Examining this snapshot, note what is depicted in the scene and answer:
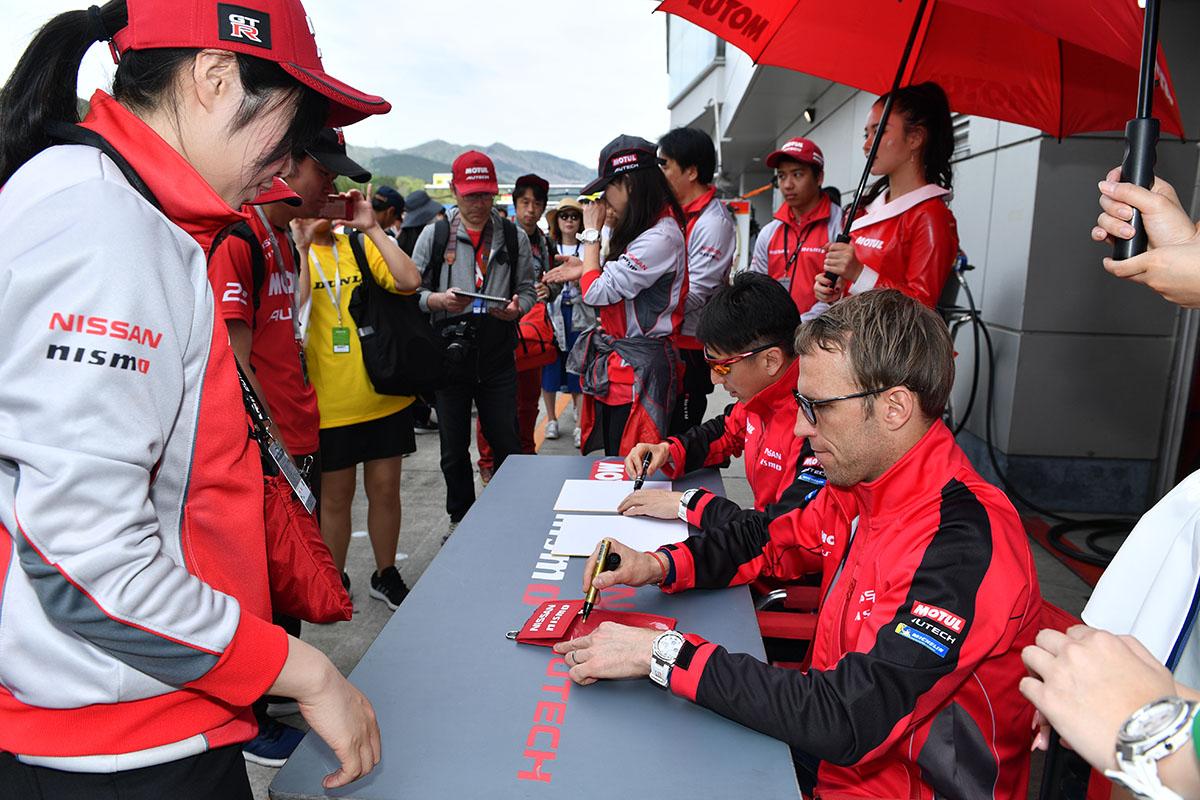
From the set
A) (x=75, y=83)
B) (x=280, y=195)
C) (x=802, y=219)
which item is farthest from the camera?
(x=802, y=219)

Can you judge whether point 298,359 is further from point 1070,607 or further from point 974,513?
point 1070,607

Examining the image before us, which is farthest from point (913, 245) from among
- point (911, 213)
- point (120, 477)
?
point (120, 477)

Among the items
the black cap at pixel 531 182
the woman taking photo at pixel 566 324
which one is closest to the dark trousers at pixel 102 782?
the woman taking photo at pixel 566 324

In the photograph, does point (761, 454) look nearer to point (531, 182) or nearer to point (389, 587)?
point (389, 587)

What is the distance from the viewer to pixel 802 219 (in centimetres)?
452

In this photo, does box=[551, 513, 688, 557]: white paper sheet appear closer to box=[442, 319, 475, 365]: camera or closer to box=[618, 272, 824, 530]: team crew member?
box=[618, 272, 824, 530]: team crew member

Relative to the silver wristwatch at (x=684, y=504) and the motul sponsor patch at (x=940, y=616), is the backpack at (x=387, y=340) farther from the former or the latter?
the motul sponsor patch at (x=940, y=616)

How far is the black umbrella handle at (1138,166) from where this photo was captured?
126 centimetres

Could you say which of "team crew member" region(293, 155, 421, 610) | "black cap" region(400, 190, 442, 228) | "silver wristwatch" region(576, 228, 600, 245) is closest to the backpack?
"team crew member" region(293, 155, 421, 610)

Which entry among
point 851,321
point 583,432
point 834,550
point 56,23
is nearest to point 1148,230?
point 851,321

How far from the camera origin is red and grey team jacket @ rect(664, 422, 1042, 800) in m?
1.26

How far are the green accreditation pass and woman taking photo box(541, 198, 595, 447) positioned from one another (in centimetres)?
273

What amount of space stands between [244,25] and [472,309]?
2855 millimetres

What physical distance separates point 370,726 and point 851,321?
46.2 inches
